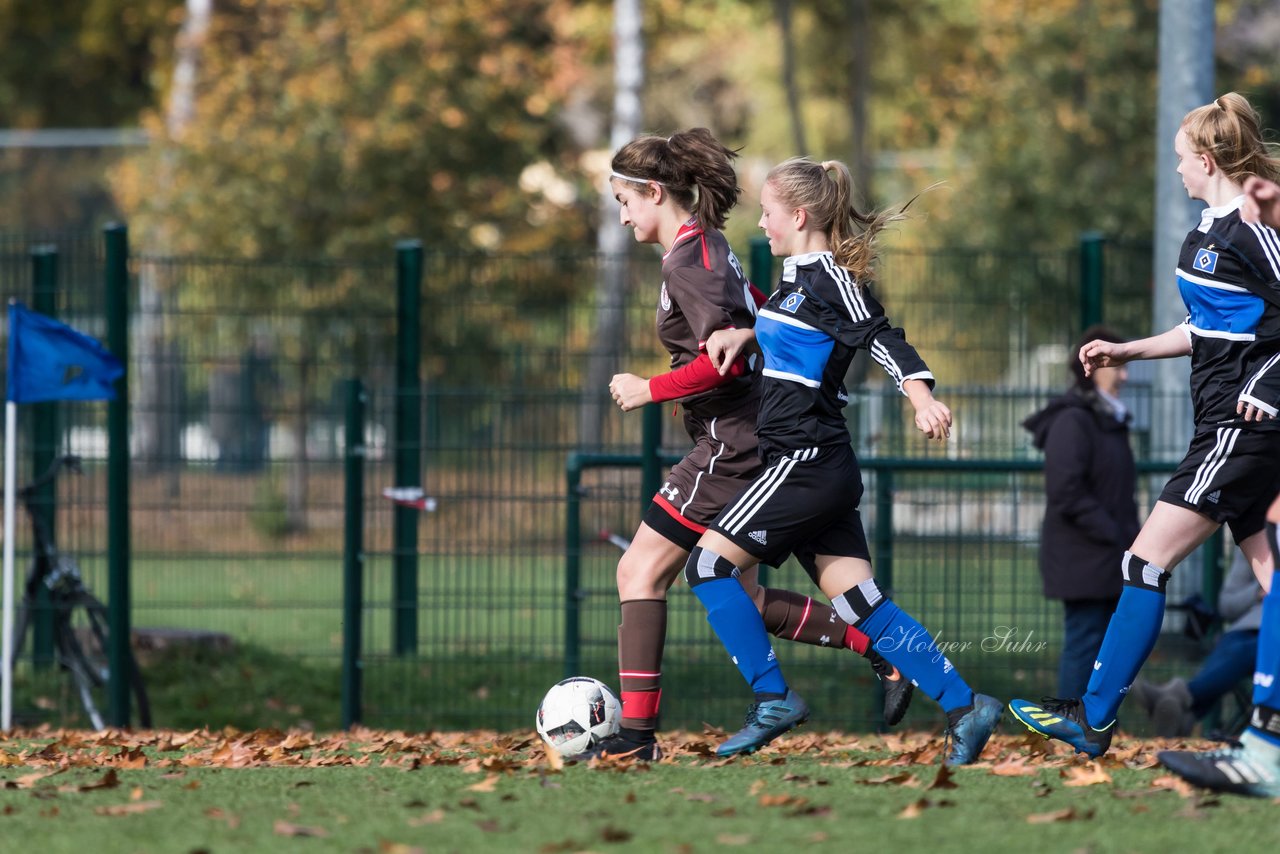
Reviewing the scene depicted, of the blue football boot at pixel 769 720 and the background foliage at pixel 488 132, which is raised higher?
the background foliage at pixel 488 132

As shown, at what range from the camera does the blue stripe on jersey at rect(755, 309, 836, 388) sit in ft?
18.5

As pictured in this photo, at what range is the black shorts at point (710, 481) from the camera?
589 cm

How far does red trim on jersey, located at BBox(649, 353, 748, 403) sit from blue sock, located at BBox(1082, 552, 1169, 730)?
1.38 m

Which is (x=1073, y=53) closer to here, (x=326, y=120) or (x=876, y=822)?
(x=326, y=120)

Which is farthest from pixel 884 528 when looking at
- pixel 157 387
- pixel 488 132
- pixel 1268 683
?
pixel 488 132

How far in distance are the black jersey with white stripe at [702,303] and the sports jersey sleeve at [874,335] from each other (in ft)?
1.17

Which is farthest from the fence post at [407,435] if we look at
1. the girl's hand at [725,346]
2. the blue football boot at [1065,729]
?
the blue football boot at [1065,729]

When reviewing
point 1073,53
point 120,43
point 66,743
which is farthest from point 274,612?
point 120,43

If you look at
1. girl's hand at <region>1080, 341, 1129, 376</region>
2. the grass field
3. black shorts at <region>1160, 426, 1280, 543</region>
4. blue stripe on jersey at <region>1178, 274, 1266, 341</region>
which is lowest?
the grass field

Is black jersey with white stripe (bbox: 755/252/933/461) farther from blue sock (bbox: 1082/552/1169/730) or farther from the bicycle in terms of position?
the bicycle

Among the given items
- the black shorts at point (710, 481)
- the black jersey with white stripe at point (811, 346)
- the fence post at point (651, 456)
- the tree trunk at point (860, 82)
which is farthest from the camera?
the tree trunk at point (860, 82)

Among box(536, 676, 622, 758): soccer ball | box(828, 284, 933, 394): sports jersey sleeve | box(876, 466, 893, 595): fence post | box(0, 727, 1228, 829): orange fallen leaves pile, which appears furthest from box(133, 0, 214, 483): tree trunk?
box(828, 284, 933, 394): sports jersey sleeve

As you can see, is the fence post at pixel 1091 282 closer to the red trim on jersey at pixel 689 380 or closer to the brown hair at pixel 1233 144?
the brown hair at pixel 1233 144

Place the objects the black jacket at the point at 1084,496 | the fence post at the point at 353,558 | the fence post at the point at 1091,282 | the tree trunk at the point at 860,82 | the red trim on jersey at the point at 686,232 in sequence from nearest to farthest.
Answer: the red trim on jersey at the point at 686,232 < the black jacket at the point at 1084,496 < the fence post at the point at 353,558 < the fence post at the point at 1091,282 < the tree trunk at the point at 860,82
